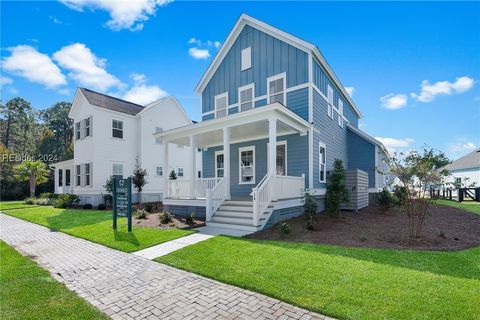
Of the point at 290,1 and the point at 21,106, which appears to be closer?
the point at 290,1

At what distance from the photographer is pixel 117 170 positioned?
66.0ft

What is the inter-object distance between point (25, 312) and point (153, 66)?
11.3 meters

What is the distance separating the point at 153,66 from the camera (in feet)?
41.5

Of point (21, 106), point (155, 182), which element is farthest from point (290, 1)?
point (21, 106)

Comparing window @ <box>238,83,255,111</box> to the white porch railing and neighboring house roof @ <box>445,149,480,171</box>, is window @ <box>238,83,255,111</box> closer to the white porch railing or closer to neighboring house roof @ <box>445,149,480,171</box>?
the white porch railing

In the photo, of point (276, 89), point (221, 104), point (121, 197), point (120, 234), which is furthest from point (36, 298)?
point (221, 104)

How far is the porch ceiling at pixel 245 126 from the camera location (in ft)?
31.9

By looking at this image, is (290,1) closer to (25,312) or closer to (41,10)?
(41,10)

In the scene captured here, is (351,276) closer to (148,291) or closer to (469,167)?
(148,291)

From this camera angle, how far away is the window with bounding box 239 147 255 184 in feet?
45.3

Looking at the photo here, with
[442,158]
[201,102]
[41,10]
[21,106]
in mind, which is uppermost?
[21,106]

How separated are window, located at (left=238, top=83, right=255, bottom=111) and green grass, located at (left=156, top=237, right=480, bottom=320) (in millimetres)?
8809

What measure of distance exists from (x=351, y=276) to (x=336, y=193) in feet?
21.5

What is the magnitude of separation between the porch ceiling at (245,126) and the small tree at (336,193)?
2438 millimetres
